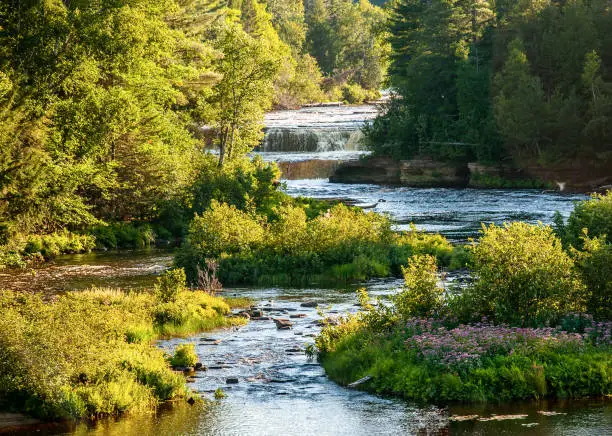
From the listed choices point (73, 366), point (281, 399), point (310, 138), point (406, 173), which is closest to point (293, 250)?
point (281, 399)

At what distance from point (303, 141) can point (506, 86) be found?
63.2 feet

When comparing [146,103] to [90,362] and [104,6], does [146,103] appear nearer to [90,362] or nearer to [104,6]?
[104,6]

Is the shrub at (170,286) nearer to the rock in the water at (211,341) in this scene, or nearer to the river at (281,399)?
the river at (281,399)

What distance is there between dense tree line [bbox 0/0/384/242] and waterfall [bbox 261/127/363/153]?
77.4 ft

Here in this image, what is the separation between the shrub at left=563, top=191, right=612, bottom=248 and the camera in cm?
2291

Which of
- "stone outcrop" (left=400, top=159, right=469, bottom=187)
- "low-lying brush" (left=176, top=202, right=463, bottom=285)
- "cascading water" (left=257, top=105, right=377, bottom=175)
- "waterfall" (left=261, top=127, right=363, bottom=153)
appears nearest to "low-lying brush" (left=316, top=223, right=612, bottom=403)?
"low-lying brush" (left=176, top=202, right=463, bottom=285)

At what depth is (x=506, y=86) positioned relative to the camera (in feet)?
212

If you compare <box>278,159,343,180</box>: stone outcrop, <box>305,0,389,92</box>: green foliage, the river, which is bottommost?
the river

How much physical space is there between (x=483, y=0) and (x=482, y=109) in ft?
37.5

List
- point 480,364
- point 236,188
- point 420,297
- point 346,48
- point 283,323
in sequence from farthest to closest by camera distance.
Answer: point 346,48 < point 236,188 < point 283,323 < point 420,297 < point 480,364

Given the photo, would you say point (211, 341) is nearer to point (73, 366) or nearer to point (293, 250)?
point (73, 366)

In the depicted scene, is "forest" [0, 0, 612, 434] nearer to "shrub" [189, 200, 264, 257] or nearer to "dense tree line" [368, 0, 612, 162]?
"shrub" [189, 200, 264, 257]

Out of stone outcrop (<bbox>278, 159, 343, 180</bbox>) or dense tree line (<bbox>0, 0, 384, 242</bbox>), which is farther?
stone outcrop (<bbox>278, 159, 343, 180</bbox>)

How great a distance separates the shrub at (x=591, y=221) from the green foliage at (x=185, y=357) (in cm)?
1031
